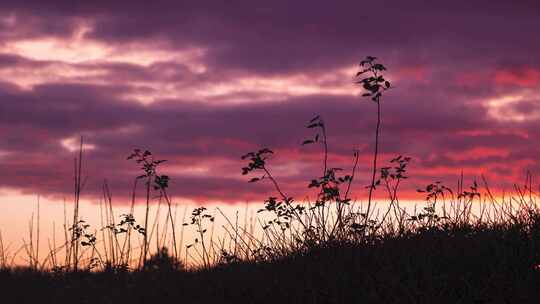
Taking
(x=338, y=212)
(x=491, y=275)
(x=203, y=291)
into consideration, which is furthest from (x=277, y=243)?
(x=491, y=275)

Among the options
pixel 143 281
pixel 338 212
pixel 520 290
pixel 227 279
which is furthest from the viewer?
pixel 143 281

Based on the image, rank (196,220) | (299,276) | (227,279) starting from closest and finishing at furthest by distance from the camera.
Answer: (299,276) < (227,279) < (196,220)

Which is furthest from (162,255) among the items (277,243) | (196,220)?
(277,243)

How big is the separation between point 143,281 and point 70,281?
5.64 feet

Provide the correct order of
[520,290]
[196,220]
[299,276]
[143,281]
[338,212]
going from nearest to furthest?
[520,290] < [299,276] < [338,212] < [143,281] < [196,220]

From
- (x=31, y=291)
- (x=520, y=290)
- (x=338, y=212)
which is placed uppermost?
(x=338, y=212)

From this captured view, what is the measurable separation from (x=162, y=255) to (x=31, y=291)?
6.90 feet

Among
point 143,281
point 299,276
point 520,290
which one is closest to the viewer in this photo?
point 520,290

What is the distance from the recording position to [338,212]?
10305 millimetres

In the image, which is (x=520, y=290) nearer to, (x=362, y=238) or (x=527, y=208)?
(x=362, y=238)

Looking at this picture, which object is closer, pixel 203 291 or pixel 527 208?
pixel 203 291

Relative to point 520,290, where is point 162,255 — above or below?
above

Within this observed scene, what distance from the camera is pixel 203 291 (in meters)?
9.29

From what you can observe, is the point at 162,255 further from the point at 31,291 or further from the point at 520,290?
the point at 520,290
